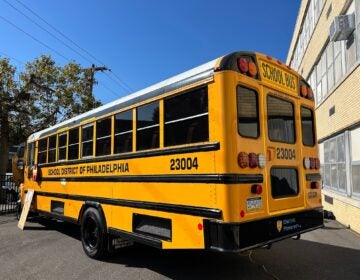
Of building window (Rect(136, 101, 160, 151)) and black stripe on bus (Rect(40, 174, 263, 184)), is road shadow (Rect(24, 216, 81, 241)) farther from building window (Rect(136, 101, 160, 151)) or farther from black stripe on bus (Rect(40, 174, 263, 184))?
building window (Rect(136, 101, 160, 151))

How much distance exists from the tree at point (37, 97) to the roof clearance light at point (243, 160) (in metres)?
15.4

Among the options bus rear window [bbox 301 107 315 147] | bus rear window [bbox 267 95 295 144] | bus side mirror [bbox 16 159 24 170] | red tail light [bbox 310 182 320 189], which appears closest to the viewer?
bus rear window [bbox 267 95 295 144]

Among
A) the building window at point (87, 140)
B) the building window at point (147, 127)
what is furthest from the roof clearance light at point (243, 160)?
the building window at point (87, 140)

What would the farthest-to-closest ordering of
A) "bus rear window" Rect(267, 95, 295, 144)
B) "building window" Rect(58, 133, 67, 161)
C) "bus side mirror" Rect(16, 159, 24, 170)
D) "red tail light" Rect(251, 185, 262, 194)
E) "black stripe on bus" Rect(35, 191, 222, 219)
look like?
"bus side mirror" Rect(16, 159, 24, 170) → "building window" Rect(58, 133, 67, 161) → "bus rear window" Rect(267, 95, 295, 144) → "red tail light" Rect(251, 185, 262, 194) → "black stripe on bus" Rect(35, 191, 222, 219)

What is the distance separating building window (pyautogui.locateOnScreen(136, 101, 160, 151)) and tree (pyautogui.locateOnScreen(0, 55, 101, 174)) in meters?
13.6

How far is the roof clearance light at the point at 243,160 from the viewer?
4.50 metres

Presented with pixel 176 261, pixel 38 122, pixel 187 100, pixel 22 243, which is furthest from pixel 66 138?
pixel 38 122

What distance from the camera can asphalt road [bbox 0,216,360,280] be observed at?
5.80 meters

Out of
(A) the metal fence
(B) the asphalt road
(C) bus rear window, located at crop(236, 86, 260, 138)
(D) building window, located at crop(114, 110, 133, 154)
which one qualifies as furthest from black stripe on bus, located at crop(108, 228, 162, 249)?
(A) the metal fence

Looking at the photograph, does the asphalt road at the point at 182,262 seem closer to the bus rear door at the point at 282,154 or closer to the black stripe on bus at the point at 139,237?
the black stripe on bus at the point at 139,237

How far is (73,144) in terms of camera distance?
7953 millimetres

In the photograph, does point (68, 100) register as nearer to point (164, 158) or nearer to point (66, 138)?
point (66, 138)

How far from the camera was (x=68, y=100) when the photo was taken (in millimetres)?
21234

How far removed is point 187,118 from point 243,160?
89cm
